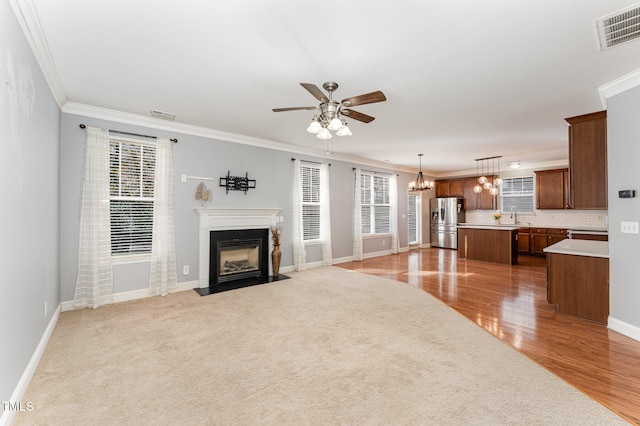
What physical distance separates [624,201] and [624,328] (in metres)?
1.39

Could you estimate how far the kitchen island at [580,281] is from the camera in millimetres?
3400

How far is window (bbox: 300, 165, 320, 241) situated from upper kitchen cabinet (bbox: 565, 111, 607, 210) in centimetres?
463

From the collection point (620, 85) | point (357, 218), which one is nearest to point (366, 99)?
point (620, 85)

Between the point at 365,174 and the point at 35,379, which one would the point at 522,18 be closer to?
the point at 35,379

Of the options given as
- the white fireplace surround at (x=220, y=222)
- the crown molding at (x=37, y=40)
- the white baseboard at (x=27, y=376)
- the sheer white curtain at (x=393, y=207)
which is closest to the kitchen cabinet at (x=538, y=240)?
the sheer white curtain at (x=393, y=207)

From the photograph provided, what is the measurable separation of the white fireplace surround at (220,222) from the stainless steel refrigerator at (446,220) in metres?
6.61

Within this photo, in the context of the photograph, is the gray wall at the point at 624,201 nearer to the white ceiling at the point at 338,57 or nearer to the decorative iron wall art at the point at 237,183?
the white ceiling at the point at 338,57

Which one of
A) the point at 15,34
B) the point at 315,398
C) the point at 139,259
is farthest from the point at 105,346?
the point at 15,34

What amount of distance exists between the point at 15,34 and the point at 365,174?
7.06 m

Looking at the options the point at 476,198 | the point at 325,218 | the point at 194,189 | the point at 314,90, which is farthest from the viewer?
the point at 476,198

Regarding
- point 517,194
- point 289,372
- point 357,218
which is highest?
point 517,194

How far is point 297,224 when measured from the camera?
6305 millimetres

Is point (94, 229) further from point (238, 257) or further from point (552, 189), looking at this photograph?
point (552, 189)

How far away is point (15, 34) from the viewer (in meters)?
2.02
